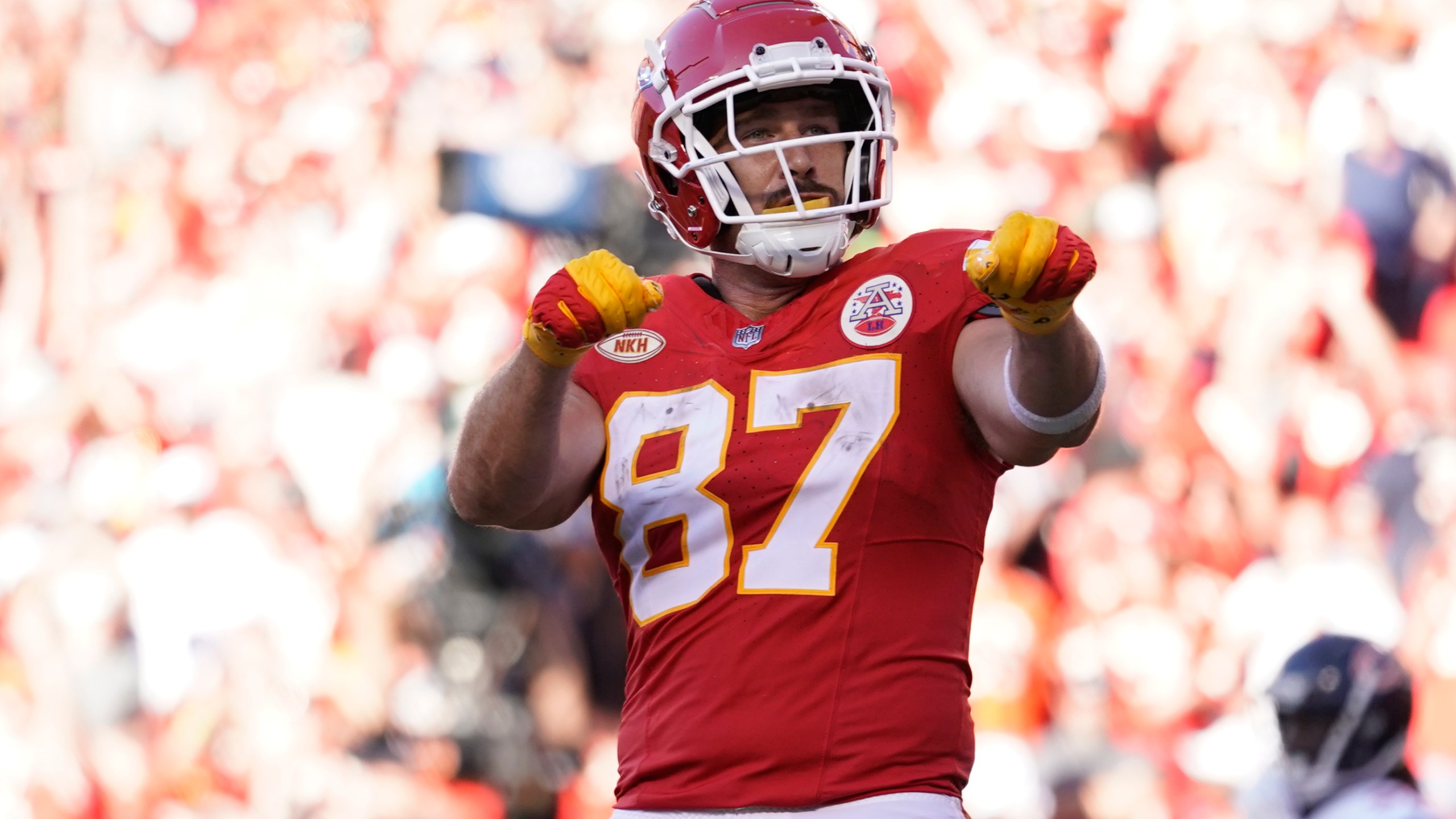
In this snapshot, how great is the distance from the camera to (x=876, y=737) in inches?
58.5

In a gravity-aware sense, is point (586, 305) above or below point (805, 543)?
above

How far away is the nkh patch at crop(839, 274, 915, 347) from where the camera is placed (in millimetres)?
1652

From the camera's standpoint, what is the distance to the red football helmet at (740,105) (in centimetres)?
173

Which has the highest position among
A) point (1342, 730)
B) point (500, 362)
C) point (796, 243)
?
point (796, 243)

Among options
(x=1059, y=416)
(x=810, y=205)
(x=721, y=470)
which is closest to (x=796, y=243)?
(x=810, y=205)

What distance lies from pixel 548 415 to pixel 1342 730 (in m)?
2.30

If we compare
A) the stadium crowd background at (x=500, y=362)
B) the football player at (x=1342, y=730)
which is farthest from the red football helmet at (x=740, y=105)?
the stadium crowd background at (x=500, y=362)

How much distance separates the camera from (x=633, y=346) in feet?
5.84

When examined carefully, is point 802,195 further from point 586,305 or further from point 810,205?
point 586,305

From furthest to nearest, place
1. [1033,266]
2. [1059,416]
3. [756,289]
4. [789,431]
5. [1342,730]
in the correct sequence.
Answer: [1342,730] < [756,289] < [789,431] < [1059,416] < [1033,266]

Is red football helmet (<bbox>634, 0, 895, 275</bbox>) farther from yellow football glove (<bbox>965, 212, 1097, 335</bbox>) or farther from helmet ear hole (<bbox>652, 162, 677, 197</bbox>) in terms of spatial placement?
yellow football glove (<bbox>965, 212, 1097, 335</bbox>)

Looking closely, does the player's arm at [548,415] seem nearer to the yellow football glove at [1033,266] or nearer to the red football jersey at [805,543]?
the red football jersey at [805,543]

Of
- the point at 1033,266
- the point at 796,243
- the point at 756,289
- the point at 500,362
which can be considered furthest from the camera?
the point at 500,362

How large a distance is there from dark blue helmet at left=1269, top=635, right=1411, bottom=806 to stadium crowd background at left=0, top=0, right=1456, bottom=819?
0.86 m
